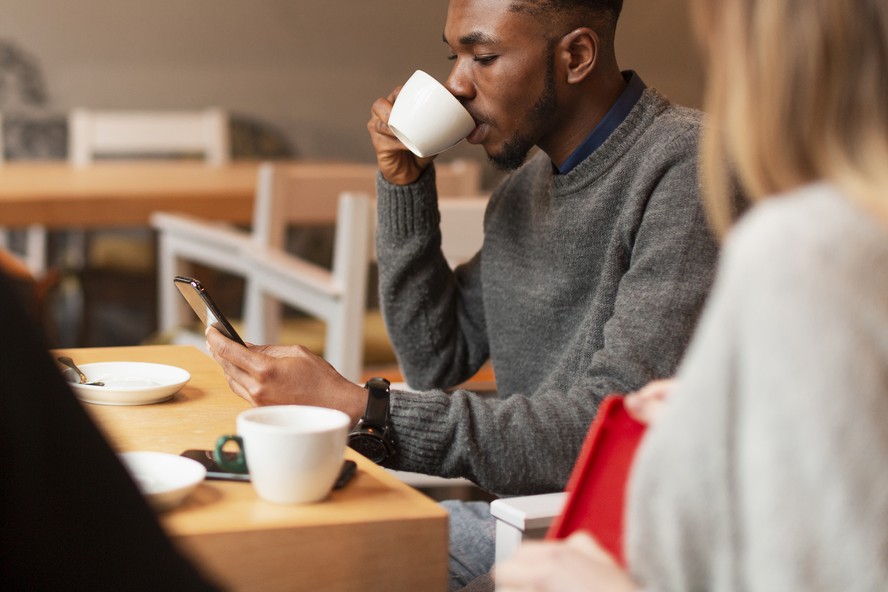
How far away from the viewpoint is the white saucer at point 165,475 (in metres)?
0.85

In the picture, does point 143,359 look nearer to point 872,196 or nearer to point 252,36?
point 872,196

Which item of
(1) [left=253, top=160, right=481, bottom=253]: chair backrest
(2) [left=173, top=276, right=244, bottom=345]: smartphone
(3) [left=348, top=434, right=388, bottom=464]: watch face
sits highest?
(1) [left=253, top=160, right=481, bottom=253]: chair backrest

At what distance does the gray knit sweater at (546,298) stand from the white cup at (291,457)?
324mm

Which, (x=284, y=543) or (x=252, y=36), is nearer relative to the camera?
(x=284, y=543)

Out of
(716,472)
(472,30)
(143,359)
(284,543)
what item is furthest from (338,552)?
(472,30)

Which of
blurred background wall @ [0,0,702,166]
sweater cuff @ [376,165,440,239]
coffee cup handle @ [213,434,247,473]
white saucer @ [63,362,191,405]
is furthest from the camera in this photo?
blurred background wall @ [0,0,702,166]

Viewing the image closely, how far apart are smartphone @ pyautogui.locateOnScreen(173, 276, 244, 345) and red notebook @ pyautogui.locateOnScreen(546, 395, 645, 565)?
476 mm

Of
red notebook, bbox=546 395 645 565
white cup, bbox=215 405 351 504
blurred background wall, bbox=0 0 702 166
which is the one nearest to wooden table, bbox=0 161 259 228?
blurred background wall, bbox=0 0 702 166

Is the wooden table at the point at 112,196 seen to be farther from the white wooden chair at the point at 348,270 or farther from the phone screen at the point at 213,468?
the phone screen at the point at 213,468

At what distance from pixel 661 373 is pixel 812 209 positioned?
0.60 meters

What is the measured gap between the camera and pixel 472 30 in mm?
1421

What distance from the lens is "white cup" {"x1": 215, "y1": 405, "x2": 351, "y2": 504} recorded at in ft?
2.79

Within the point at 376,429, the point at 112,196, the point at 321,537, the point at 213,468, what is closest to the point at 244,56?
the point at 112,196

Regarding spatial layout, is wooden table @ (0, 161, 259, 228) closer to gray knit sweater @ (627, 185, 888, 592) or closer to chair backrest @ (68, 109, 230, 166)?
chair backrest @ (68, 109, 230, 166)
